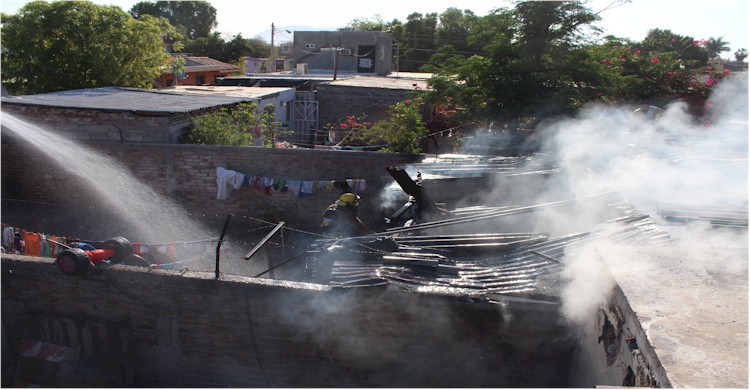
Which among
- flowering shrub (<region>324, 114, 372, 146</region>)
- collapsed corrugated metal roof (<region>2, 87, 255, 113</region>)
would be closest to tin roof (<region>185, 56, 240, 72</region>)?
collapsed corrugated metal roof (<region>2, 87, 255, 113</region>)

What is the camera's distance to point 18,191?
1380 cm

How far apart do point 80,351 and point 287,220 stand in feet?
21.7

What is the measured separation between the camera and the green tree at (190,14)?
180ft

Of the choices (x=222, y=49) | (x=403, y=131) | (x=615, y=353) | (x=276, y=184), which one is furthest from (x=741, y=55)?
(x=615, y=353)

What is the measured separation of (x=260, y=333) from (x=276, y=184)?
22.2 ft

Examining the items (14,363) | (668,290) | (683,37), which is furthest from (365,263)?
(683,37)

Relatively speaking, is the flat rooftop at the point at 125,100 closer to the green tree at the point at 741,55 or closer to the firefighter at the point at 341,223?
the firefighter at the point at 341,223

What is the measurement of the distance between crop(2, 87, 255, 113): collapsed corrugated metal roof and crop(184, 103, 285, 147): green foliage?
36cm

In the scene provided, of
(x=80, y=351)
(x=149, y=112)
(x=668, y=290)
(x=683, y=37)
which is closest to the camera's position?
(x=668, y=290)

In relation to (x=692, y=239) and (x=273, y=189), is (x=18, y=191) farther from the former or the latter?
(x=692, y=239)

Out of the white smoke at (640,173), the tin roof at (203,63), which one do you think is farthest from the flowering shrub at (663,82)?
the tin roof at (203,63)

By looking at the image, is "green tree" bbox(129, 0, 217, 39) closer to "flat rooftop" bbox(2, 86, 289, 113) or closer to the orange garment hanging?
"flat rooftop" bbox(2, 86, 289, 113)

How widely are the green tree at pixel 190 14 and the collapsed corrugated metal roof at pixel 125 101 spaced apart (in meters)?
42.4

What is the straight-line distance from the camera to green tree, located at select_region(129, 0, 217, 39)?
180 feet
